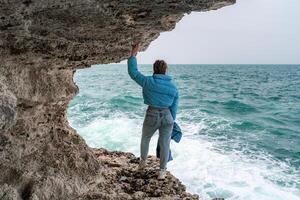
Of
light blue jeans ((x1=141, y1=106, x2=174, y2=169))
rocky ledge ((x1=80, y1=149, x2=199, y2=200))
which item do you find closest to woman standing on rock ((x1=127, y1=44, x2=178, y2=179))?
light blue jeans ((x1=141, y1=106, x2=174, y2=169))

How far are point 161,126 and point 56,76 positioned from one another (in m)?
1.51

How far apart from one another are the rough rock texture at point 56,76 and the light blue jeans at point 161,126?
0.43 metres

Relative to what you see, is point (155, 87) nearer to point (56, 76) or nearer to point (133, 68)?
point (133, 68)

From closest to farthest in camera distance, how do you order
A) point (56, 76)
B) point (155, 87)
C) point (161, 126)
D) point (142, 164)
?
1. point (56, 76)
2. point (155, 87)
3. point (161, 126)
4. point (142, 164)

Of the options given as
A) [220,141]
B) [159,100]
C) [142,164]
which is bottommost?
[220,141]

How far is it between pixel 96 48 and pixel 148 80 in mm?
872

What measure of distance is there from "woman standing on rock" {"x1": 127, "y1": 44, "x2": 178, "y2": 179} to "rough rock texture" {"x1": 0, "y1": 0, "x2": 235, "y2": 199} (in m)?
0.29

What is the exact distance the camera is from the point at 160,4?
13.2 ft

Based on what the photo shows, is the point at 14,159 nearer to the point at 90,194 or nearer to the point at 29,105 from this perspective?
the point at 29,105

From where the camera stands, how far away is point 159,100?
5.71 meters

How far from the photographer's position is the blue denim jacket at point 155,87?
5531mm

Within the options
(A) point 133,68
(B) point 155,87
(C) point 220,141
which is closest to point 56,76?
(A) point 133,68

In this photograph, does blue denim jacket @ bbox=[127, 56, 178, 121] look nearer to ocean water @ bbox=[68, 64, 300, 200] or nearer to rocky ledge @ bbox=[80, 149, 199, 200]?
rocky ledge @ bbox=[80, 149, 199, 200]

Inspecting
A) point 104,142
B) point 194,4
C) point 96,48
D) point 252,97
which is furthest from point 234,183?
point 252,97
